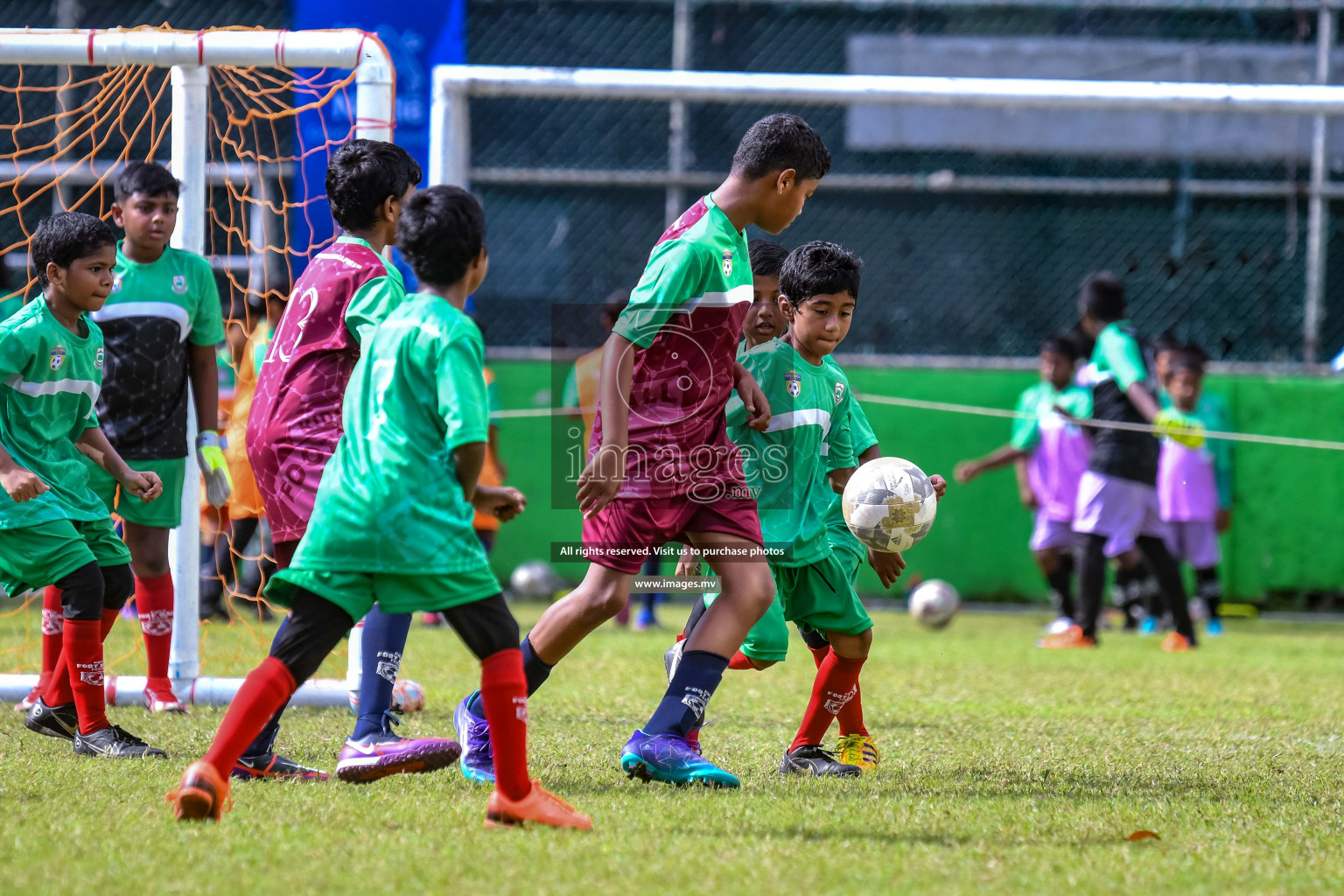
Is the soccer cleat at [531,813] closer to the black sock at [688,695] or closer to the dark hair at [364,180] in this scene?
the black sock at [688,695]

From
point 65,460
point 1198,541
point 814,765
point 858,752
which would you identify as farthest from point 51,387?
point 1198,541

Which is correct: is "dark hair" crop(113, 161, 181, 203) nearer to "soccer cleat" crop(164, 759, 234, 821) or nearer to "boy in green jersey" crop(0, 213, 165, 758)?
"boy in green jersey" crop(0, 213, 165, 758)

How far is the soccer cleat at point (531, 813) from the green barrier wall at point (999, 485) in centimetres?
720

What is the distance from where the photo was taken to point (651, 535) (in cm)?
362

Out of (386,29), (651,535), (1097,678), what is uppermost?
(386,29)

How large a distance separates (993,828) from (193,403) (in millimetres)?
3339

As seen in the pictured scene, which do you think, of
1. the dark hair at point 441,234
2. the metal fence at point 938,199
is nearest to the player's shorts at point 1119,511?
the metal fence at point 938,199

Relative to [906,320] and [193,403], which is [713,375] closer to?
[193,403]

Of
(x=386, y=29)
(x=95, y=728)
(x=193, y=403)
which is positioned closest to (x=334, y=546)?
(x=95, y=728)

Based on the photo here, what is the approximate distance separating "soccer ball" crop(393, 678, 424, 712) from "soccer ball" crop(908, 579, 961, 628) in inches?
178

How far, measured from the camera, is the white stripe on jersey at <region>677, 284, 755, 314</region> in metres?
3.56

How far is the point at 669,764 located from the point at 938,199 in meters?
8.16

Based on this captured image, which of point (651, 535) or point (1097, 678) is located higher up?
point (651, 535)

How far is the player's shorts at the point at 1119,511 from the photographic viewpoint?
837 centimetres
